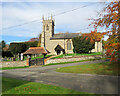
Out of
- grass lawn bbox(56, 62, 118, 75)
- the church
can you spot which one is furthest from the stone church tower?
grass lawn bbox(56, 62, 118, 75)

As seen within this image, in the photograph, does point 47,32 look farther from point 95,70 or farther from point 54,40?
point 95,70

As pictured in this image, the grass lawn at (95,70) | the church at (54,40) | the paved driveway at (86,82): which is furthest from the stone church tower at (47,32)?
the paved driveway at (86,82)

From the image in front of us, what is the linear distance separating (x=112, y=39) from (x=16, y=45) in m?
34.6

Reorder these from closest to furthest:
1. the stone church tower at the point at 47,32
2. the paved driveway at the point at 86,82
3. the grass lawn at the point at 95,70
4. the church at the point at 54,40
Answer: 1. the paved driveway at the point at 86,82
2. the grass lawn at the point at 95,70
3. the church at the point at 54,40
4. the stone church tower at the point at 47,32

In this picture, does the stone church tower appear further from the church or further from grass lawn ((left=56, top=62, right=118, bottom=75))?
grass lawn ((left=56, top=62, right=118, bottom=75))

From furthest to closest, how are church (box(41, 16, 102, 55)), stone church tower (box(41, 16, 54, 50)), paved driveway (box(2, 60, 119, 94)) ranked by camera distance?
stone church tower (box(41, 16, 54, 50)), church (box(41, 16, 102, 55)), paved driveway (box(2, 60, 119, 94))

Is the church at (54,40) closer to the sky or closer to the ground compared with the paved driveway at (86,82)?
closer to the sky

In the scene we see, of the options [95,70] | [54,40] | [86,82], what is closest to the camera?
[86,82]

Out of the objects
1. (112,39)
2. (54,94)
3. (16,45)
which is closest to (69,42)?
(16,45)

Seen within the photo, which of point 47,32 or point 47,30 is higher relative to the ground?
point 47,30

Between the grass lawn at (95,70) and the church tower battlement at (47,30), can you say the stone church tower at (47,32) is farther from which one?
the grass lawn at (95,70)

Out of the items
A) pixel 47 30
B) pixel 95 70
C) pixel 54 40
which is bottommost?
pixel 95 70

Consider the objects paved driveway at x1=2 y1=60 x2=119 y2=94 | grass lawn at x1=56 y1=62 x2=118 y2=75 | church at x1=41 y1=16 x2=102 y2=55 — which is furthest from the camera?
church at x1=41 y1=16 x2=102 y2=55

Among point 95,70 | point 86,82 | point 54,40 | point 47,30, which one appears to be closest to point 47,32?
point 47,30
